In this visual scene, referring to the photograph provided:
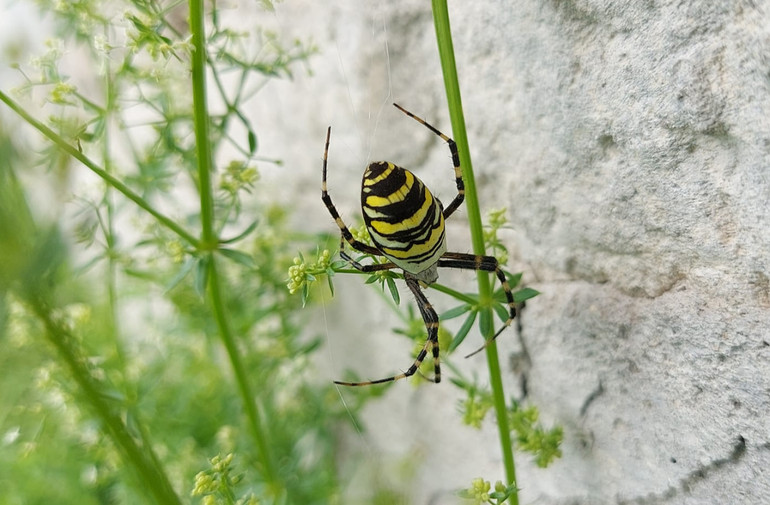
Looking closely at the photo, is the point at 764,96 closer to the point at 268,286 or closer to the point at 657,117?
the point at 657,117

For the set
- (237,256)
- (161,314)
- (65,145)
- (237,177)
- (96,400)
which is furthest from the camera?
(161,314)

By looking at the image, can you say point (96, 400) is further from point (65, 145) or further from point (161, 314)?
point (161, 314)

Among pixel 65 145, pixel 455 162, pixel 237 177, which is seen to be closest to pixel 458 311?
pixel 455 162

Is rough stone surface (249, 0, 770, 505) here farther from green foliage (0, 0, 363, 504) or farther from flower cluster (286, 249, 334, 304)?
green foliage (0, 0, 363, 504)

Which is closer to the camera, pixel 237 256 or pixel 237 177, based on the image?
pixel 237 256

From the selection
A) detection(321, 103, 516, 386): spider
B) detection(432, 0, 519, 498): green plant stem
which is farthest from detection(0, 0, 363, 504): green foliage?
detection(432, 0, 519, 498): green plant stem

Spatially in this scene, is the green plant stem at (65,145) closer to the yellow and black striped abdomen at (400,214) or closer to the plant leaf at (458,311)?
the yellow and black striped abdomen at (400,214)

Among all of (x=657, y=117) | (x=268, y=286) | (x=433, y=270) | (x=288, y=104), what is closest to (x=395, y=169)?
(x=433, y=270)
